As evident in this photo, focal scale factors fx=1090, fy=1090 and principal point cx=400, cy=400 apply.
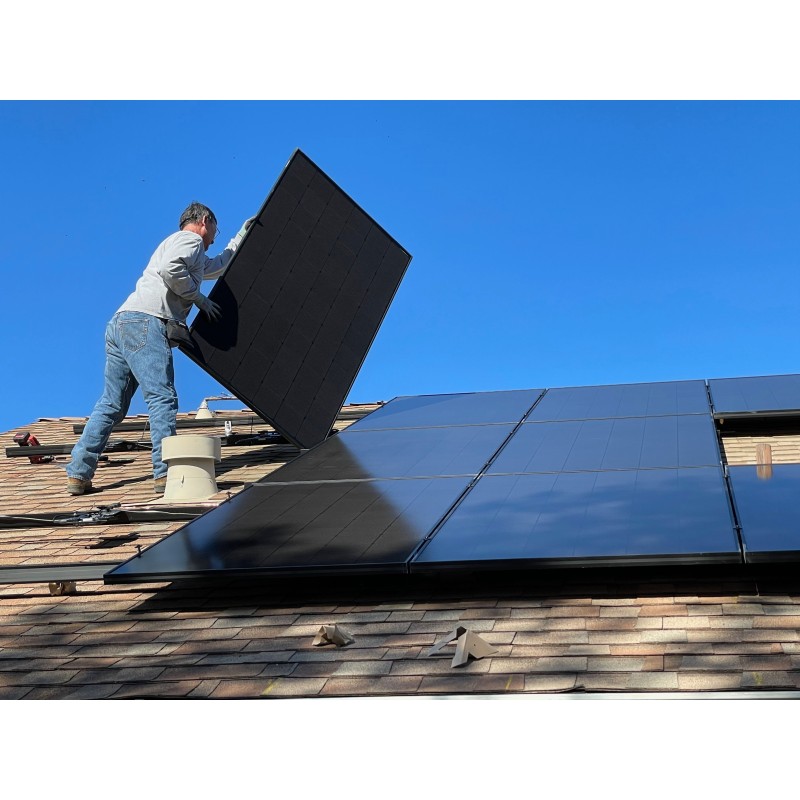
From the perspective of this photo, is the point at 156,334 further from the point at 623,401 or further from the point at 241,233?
the point at 623,401

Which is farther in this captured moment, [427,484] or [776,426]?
[776,426]

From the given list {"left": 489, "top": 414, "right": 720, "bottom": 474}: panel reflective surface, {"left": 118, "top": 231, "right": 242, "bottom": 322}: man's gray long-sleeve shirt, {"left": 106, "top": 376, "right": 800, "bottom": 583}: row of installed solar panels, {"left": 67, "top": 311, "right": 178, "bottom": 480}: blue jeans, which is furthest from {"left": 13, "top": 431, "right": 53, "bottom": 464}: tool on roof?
{"left": 489, "top": 414, "right": 720, "bottom": 474}: panel reflective surface

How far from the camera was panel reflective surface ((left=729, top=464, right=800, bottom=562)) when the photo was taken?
4973 mm

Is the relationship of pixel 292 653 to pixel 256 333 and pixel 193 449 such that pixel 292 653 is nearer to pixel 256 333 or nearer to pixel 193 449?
pixel 193 449

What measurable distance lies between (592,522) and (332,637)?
4.98 ft

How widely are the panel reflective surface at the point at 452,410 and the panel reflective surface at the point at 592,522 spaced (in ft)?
8.66

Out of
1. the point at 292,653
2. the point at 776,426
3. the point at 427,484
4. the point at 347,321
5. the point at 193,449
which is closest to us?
the point at 292,653

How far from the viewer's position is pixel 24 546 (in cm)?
751

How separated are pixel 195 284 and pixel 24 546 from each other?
8.79 feet

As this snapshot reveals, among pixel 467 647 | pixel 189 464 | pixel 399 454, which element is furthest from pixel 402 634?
pixel 189 464

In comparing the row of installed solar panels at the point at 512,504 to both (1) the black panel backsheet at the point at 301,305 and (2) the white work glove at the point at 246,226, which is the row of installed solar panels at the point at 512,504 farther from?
(2) the white work glove at the point at 246,226

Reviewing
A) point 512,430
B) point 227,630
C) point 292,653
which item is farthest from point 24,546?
point 512,430

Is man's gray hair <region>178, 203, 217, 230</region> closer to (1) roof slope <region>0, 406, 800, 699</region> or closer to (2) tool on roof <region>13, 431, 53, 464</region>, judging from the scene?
(1) roof slope <region>0, 406, 800, 699</region>

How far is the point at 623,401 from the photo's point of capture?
953 centimetres
